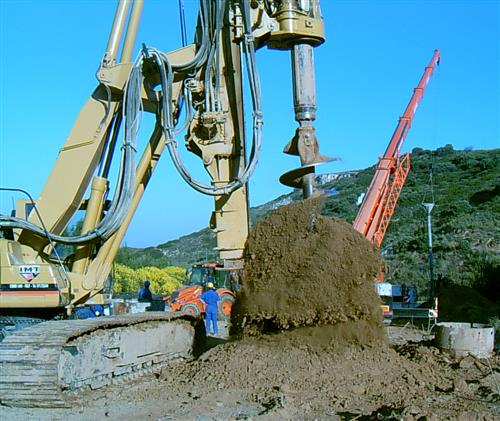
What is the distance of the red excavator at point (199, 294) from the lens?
60.7ft

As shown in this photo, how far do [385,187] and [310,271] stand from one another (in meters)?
9.78

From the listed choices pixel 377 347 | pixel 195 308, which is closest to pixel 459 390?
pixel 377 347

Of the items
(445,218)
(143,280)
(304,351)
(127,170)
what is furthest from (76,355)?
(445,218)

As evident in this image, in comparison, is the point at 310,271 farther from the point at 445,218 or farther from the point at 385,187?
the point at 445,218

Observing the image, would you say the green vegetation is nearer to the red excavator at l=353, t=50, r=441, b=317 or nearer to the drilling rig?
the red excavator at l=353, t=50, r=441, b=317

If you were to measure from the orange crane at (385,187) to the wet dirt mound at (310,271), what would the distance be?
8520 millimetres

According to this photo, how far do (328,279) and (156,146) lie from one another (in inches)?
104

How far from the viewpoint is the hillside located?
25547 mm

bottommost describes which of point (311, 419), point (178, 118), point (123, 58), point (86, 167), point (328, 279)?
point (311, 419)

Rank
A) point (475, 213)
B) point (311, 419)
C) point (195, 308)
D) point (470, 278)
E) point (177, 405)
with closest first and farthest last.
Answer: point (311, 419)
point (177, 405)
point (195, 308)
point (470, 278)
point (475, 213)

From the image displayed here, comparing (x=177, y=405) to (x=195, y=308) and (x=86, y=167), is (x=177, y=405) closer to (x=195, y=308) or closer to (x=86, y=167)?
(x=86, y=167)

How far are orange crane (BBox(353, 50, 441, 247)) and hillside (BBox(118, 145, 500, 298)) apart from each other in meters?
0.93

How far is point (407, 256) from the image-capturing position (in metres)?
28.6

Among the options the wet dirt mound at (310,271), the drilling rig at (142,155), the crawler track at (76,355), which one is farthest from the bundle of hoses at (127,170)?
the wet dirt mound at (310,271)
